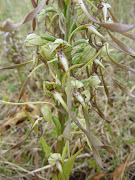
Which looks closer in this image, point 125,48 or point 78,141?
point 125,48

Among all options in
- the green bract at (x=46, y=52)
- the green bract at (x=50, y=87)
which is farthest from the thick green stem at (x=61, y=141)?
the green bract at (x=46, y=52)

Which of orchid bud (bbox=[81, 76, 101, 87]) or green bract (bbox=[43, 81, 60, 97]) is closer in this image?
green bract (bbox=[43, 81, 60, 97])

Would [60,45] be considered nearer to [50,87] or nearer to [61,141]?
[50,87]

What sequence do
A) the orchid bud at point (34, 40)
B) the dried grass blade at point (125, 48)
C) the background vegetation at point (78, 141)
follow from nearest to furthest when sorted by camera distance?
the dried grass blade at point (125, 48) < the orchid bud at point (34, 40) < the background vegetation at point (78, 141)

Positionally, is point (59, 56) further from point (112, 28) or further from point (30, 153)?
point (30, 153)

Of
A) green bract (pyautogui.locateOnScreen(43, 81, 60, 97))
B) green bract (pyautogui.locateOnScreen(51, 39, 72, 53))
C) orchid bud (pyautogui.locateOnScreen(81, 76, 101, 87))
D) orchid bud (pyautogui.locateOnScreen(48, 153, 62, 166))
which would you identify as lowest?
orchid bud (pyautogui.locateOnScreen(48, 153, 62, 166))

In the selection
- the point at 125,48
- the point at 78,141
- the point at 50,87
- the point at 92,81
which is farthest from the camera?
the point at 78,141

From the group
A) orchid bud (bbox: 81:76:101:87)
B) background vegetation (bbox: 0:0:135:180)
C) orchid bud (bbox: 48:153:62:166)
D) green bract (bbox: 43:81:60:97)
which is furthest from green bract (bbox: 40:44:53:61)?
orchid bud (bbox: 48:153:62:166)

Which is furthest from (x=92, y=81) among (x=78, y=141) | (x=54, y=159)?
(x=78, y=141)

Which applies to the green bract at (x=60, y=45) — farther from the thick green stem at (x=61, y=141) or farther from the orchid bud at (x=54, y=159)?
the orchid bud at (x=54, y=159)

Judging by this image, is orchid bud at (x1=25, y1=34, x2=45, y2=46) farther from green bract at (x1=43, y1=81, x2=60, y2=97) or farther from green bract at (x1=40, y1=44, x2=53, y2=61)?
green bract at (x1=43, y1=81, x2=60, y2=97)

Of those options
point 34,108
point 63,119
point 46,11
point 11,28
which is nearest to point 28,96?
point 34,108
